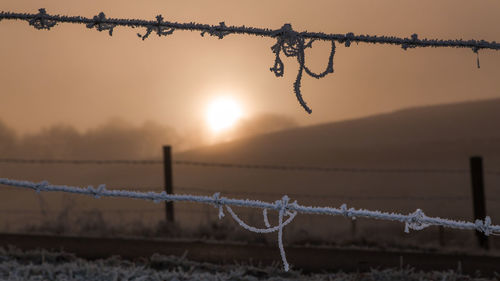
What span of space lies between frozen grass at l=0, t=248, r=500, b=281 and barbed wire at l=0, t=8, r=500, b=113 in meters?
1.36

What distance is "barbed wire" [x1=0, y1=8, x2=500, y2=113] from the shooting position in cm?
277

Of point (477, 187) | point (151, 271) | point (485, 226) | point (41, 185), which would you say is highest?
point (477, 187)

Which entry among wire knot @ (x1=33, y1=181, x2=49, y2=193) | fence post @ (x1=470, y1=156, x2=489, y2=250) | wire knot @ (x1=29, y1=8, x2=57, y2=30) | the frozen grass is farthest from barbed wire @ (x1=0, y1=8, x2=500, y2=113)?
fence post @ (x1=470, y1=156, x2=489, y2=250)

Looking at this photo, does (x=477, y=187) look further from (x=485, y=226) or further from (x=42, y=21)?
(x=42, y=21)

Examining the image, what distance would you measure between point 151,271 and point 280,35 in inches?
65.0

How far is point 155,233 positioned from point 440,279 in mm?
4021

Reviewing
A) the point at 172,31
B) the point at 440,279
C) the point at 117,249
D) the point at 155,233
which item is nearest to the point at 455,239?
the point at 155,233

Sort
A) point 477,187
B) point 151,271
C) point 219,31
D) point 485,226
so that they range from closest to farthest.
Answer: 1. point 485,226
2. point 219,31
3. point 151,271
4. point 477,187

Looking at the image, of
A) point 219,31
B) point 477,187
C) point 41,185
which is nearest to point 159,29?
point 219,31

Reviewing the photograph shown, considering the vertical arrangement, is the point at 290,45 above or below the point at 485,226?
above

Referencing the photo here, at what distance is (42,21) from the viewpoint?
3.06m

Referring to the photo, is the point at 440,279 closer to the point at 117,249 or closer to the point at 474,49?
the point at 474,49

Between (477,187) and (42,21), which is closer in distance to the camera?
(42,21)

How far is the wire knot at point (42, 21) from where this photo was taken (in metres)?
3.05
